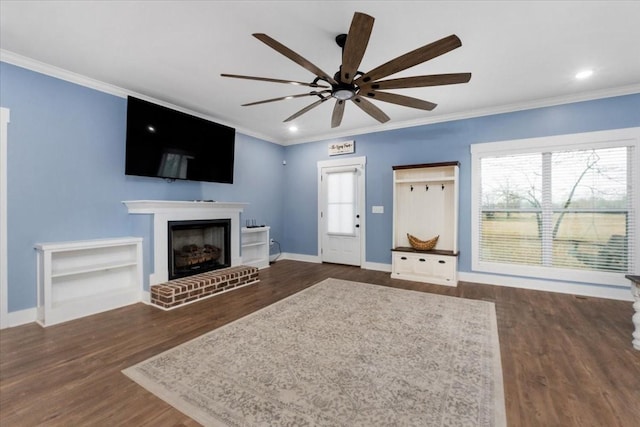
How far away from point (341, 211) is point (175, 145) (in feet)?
10.4

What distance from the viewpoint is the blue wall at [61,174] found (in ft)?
9.23

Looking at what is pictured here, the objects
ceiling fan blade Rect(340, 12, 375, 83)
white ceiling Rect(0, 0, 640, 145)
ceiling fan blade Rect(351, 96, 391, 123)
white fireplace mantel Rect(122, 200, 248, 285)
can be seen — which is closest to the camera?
ceiling fan blade Rect(340, 12, 375, 83)

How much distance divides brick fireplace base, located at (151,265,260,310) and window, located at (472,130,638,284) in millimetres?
3646

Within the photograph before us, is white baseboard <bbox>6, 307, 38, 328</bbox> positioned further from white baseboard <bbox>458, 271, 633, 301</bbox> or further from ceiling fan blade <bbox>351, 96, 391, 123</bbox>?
white baseboard <bbox>458, 271, 633, 301</bbox>

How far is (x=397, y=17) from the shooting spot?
2.21m

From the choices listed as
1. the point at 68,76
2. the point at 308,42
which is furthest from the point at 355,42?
the point at 68,76

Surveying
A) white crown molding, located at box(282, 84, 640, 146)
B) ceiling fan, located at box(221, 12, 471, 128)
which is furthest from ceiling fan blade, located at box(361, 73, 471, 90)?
white crown molding, located at box(282, 84, 640, 146)

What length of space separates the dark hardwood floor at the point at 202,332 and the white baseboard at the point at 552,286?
159 millimetres

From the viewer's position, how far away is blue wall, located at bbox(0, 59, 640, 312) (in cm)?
285

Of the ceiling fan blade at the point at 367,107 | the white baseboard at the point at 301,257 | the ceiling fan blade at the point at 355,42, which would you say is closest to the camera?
the ceiling fan blade at the point at 355,42

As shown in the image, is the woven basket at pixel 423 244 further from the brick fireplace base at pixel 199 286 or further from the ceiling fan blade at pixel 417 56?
the ceiling fan blade at pixel 417 56

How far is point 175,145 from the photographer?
3971mm

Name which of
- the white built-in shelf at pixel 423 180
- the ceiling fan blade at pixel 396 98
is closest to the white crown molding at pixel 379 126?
→ the white built-in shelf at pixel 423 180

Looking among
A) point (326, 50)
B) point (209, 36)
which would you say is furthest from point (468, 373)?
point (209, 36)
